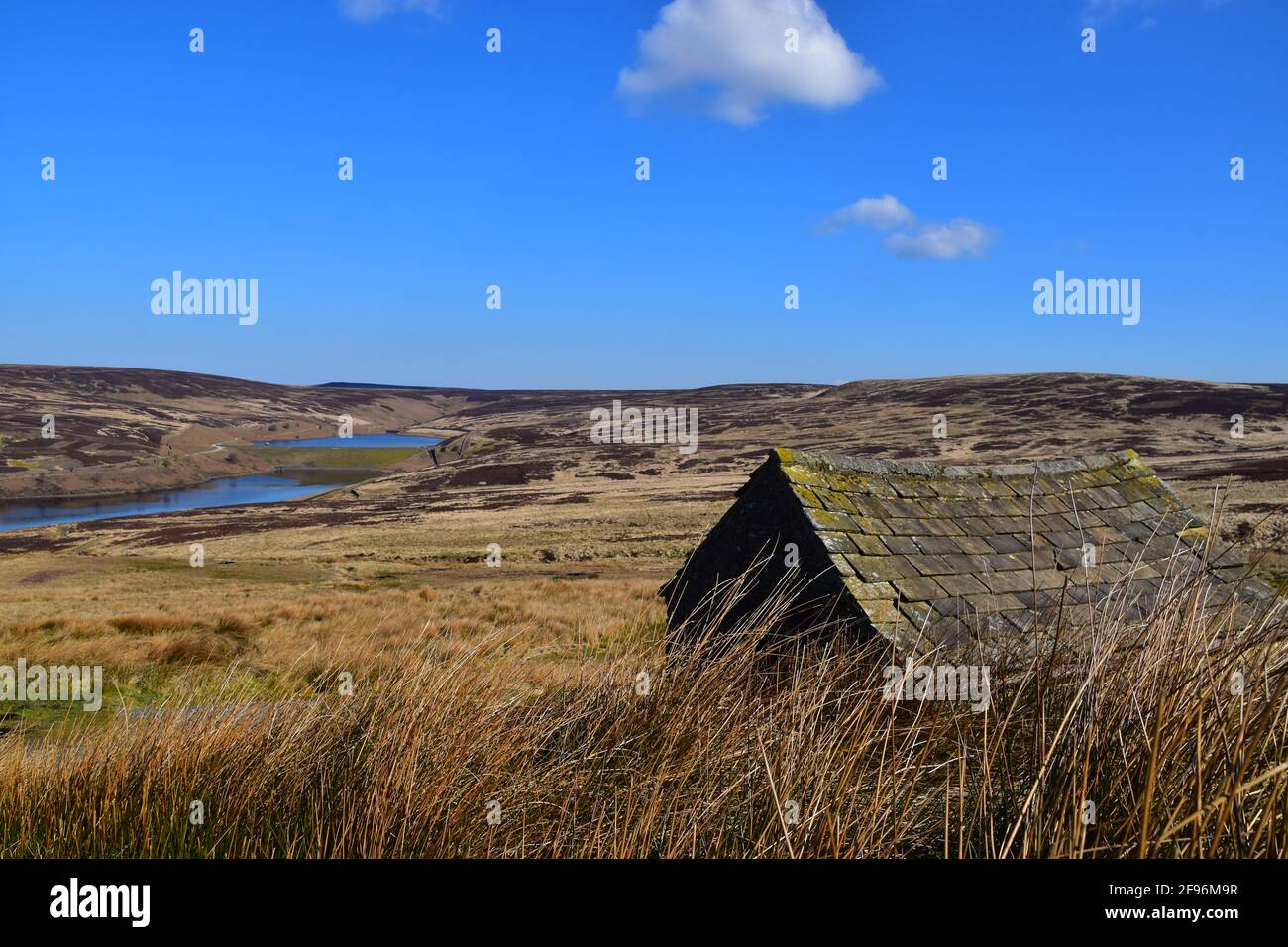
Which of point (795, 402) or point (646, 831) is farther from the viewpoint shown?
point (795, 402)

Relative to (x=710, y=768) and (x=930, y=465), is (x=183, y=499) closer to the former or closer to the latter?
(x=930, y=465)

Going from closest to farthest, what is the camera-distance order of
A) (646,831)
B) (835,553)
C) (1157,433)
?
1. (646,831)
2. (835,553)
3. (1157,433)

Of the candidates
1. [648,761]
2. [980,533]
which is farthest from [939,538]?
[648,761]

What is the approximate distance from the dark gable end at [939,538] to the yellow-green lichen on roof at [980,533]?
2 centimetres

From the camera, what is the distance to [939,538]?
776cm

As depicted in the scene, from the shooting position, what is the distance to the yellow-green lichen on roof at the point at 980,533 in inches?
265

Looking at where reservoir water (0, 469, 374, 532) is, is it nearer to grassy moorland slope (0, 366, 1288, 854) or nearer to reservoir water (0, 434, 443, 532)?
reservoir water (0, 434, 443, 532)

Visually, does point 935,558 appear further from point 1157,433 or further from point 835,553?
point 1157,433

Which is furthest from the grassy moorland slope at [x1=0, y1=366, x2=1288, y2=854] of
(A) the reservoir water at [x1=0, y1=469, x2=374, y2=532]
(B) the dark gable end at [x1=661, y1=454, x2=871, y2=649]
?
(A) the reservoir water at [x1=0, y1=469, x2=374, y2=532]

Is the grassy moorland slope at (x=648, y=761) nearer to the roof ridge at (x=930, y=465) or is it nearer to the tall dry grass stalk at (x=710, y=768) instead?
the tall dry grass stalk at (x=710, y=768)
